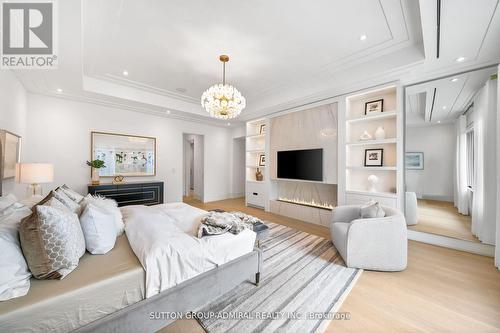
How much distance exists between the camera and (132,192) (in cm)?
445

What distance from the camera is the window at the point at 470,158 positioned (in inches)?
116

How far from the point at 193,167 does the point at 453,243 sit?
24.2ft

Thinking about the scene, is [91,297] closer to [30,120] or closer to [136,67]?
[136,67]

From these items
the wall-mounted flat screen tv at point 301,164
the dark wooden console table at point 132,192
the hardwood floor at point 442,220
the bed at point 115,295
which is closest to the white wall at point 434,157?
the hardwood floor at point 442,220

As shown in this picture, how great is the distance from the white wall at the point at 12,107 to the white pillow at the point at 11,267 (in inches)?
88.7

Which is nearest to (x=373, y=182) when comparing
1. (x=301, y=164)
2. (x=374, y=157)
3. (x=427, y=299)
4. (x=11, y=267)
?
(x=374, y=157)

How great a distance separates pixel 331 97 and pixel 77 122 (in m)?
5.54

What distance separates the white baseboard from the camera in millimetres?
2629

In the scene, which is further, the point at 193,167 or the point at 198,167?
the point at 193,167

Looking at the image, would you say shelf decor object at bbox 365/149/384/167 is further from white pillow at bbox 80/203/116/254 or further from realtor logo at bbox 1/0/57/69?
realtor logo at bbox 1/0/57/69

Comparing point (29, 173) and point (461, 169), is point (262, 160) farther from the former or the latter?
point (29, 173)

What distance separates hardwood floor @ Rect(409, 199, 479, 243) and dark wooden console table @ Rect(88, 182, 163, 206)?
18.1 ft

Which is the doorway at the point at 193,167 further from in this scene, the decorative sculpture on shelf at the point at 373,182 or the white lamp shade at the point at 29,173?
the decorative sculpture on shelf at the point at 373,182

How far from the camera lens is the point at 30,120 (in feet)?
11.9
